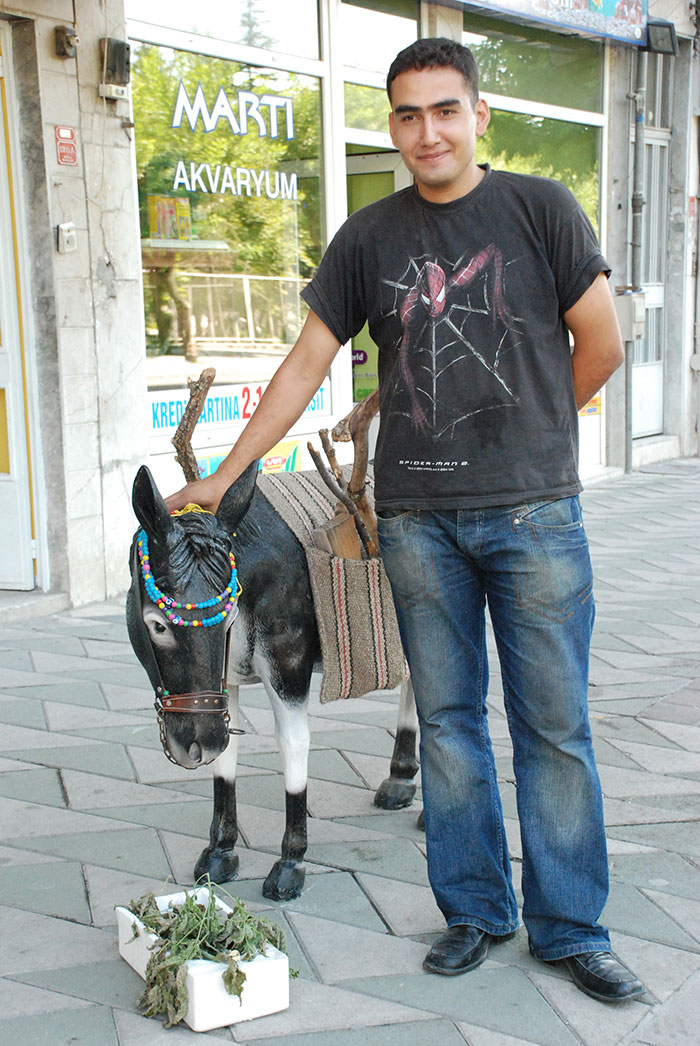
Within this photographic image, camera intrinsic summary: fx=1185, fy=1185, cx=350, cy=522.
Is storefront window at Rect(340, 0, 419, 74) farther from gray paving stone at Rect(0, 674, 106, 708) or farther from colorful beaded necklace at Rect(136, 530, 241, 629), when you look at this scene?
colorful beaded necklace at Rect(136, 530, 241, 629)

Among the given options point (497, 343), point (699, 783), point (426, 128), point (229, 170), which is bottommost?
point (699, 783)

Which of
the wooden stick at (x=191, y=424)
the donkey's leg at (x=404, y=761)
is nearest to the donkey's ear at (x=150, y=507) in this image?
the wooden stick at (x=191, y=424)

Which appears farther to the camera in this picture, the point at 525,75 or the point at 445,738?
the point at 525,75

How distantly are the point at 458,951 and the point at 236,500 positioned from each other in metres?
1.20

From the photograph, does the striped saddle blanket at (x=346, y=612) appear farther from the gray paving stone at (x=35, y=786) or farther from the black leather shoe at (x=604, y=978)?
the gray paving stone at (x=35, y=786)

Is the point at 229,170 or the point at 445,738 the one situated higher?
the point at 229,170

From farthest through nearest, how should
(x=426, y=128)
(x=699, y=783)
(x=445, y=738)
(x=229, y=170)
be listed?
(x=229, y=170) → (x=699, y=783) → (x=445, y=738) → (x=426, y=128)

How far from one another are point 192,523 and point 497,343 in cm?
80

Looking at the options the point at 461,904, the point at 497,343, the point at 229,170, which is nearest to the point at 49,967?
the point at 461,904

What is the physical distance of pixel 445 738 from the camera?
9.34ft

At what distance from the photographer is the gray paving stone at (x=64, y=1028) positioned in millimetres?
2559

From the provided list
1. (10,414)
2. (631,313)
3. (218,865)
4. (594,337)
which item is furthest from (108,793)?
(631,313)

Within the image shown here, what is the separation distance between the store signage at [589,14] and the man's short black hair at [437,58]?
650cm

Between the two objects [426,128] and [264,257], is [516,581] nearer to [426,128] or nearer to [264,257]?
A: [426,128]
